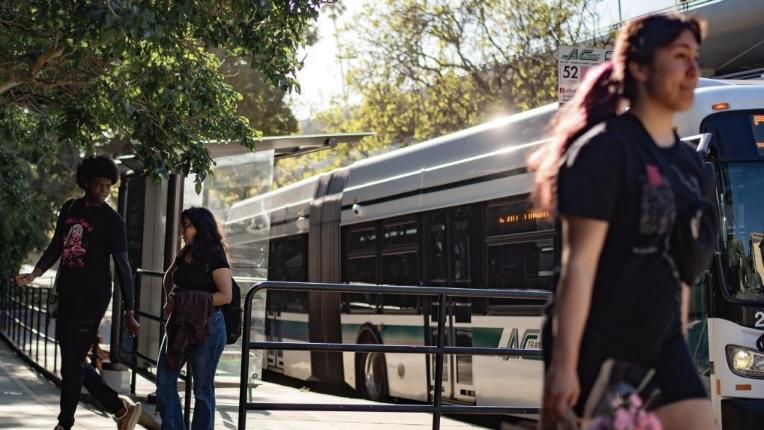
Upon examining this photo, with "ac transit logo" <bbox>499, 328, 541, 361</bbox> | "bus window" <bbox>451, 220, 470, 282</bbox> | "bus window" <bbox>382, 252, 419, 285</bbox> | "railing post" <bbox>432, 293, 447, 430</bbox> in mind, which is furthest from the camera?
"bus window" <bbox>382, 252, 419, 285</bbox>

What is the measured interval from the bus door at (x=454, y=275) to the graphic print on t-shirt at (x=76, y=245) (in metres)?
4.61

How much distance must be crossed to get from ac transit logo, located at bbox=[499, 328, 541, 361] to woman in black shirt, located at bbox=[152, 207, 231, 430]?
382cm

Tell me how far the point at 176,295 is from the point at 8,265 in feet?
103

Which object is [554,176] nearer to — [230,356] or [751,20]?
[230,356]

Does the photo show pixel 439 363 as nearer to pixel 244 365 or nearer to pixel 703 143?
pixel 244 365

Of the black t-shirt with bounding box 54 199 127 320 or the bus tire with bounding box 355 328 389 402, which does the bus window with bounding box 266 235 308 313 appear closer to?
the bus tire with bounding box 355 328 389 402

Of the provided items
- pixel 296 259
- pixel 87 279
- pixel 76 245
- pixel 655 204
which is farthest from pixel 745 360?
pixel 296 259

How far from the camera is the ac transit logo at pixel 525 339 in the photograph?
425 inches

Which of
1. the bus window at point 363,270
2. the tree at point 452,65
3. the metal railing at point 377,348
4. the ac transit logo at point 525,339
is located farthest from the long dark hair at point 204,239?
the tree at point 452,65

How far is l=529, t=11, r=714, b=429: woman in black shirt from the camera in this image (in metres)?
3.42

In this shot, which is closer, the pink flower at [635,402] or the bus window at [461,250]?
the pink flower at [635,402]

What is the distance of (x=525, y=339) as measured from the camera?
433 inches

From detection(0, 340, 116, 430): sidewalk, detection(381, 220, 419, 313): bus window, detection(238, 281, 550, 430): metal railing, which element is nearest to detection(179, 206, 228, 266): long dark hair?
detection(238, 281, 550, 430): metal railing

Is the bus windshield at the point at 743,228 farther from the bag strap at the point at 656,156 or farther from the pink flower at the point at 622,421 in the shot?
the pink flower at the point at 622,421
